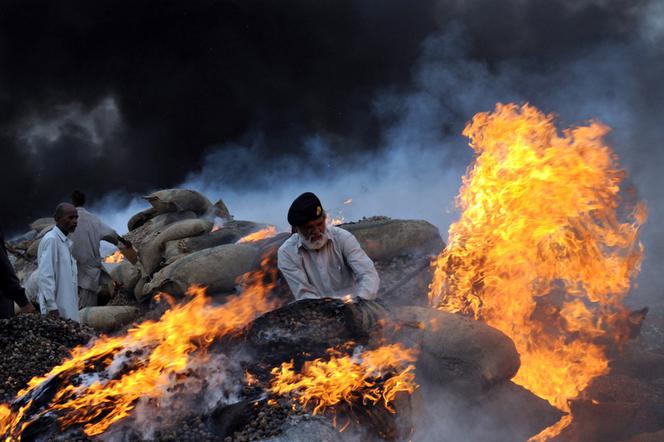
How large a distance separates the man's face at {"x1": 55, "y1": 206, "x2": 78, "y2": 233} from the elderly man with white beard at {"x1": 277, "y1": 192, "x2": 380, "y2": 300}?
247 centimetres

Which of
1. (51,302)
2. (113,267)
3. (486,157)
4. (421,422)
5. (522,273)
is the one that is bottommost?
(421,422)

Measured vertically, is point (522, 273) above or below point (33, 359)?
above

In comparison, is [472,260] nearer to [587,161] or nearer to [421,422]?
[587,161]

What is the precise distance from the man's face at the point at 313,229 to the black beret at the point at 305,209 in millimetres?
48

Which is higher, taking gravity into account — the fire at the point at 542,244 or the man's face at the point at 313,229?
the fire at the point at 542,244

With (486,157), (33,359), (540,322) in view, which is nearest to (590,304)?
(540,322)

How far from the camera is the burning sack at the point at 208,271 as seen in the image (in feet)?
20.4

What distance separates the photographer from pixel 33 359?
303cm

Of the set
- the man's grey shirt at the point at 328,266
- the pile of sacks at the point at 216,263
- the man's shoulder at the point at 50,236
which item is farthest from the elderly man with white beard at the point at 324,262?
the man's shoulder at the point at 50,236

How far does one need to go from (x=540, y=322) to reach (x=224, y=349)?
11.2ft

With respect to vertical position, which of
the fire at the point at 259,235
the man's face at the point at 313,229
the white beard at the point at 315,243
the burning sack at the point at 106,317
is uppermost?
the fire at the point at 259,235

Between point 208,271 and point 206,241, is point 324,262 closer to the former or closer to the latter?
point 208,271

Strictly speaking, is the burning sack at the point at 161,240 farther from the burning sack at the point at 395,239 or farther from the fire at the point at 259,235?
the burning sack at the point at 395,239

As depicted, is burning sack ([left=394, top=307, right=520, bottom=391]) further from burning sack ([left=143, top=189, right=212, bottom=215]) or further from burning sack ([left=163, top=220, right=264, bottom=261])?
burning sack ([left=143, top=189, right=212, bottom=215])
